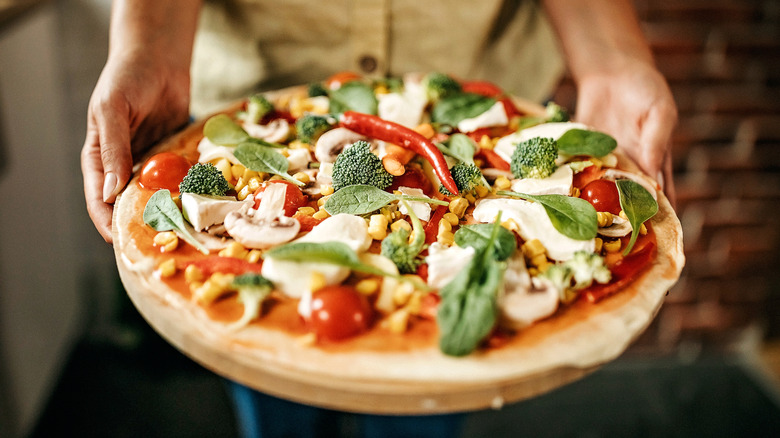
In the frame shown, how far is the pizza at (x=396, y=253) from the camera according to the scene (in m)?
1.33

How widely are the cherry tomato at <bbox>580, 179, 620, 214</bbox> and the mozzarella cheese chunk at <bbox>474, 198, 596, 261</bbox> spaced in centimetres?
22

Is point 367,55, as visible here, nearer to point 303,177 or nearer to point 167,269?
point 303,177

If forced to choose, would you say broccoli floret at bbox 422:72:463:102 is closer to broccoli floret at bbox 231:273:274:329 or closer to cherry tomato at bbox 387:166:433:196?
cherry tomato at bbox 387:166:433:196

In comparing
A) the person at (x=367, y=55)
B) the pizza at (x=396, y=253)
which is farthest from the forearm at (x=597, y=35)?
the pizza at (x=396, y=253)

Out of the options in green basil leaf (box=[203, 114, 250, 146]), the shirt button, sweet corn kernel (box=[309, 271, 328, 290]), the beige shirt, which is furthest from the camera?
the shirt button

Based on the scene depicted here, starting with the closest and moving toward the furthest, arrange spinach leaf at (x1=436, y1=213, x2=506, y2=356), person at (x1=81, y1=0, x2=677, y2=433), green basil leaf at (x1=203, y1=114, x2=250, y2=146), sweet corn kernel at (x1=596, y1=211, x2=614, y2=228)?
spinach leaf at (x1=436, y1=213, x2=506, y2=356), sweet corn kernel at (x1=596, y1=211, x2=614, y2=228), green basil leaf at (x1=203, y1=114, x2=250, y2=146), person at (x1=81, y1=0, x2=677, y2=433)

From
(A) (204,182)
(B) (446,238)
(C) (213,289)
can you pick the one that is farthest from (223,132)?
(B) (446,238)

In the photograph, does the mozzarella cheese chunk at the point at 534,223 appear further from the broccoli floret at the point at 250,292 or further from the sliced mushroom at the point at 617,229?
the broccoli floret at the point at 250,292

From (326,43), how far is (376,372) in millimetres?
1949

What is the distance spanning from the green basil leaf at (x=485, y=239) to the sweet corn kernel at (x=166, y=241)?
0.79 metres

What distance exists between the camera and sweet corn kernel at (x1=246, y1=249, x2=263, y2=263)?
62.3 inches

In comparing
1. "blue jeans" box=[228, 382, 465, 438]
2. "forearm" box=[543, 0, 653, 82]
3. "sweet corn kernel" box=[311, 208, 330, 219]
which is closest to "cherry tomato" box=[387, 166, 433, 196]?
"sweet corn kernel" box=[311, 208, 330, 219]

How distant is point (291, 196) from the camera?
184 centimetres

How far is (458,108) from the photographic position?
92.2 inches
